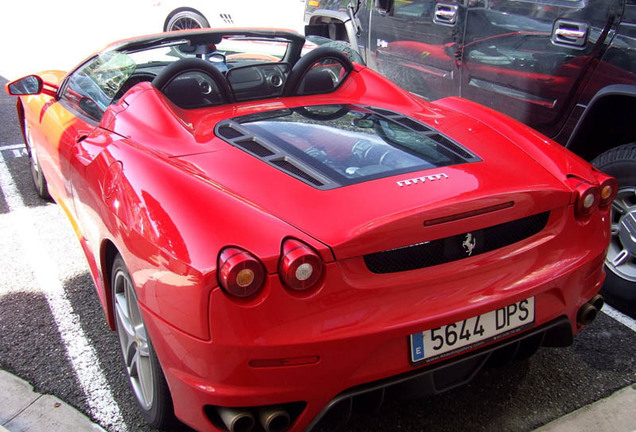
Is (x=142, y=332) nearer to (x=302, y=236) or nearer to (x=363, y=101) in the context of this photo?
(x=302, y=236)

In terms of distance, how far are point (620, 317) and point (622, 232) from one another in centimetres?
45

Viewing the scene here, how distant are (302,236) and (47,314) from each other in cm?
206

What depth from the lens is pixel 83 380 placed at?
2797mm

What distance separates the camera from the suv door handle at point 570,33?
3422mm

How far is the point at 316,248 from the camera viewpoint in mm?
1875

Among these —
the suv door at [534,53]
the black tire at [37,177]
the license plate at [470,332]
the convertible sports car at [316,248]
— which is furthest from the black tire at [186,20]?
the license plate at [470,332]

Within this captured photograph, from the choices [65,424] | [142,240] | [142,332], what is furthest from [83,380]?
[142,240]

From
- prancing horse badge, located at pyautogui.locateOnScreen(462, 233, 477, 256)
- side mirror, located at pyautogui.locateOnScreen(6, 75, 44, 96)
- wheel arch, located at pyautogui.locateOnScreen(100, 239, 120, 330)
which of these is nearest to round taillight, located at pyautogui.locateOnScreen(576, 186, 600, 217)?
prancing horse badge, located at pyautogui.locateOnScreen(462, 233, 477, 256)

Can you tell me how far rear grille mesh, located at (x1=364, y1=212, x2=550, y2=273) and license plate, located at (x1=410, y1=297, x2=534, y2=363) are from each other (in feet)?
0.68

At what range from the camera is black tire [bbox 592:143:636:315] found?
3.29 m

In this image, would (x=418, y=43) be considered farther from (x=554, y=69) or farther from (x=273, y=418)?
(x=273, y=418)

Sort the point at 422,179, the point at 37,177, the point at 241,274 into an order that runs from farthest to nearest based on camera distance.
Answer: the point at 37,177 → the point at 422,179 → the point at 241,274

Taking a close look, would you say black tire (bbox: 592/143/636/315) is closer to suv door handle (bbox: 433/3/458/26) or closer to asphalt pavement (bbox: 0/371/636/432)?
asphalt pavement (bbox: 0/371/636/432)

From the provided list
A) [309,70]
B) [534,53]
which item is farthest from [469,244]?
[534,53]
